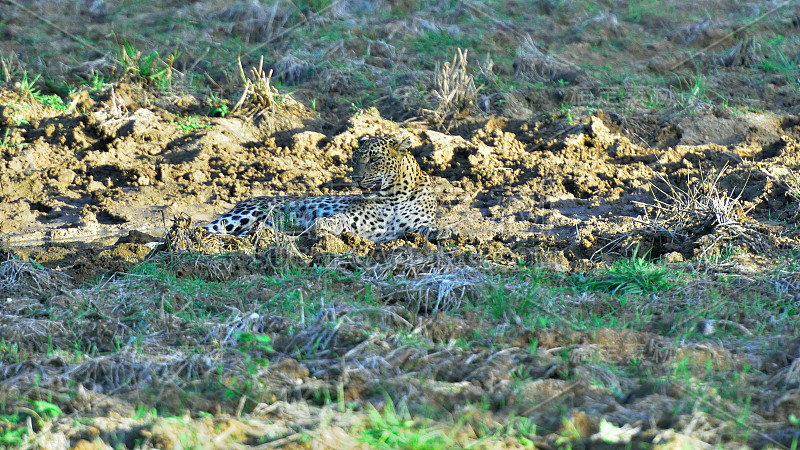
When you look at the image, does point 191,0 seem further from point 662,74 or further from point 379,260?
point 379,260

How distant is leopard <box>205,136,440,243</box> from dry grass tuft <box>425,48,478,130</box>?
69.6 inches

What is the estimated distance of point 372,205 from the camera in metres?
8.48

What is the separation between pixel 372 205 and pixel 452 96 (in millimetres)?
2427

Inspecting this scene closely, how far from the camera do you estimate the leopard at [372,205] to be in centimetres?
823

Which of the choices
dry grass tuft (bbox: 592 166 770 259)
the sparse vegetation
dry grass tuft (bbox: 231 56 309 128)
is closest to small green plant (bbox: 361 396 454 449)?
the sparse vegetation

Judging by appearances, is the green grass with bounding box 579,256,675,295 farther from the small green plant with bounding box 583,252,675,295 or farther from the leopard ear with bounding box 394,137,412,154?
the leopard ear with bounding box 394,137,412,154

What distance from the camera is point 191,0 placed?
14.3 meters

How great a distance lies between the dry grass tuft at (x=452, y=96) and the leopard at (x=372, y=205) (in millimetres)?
1767

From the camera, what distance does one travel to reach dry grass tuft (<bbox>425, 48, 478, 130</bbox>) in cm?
1026

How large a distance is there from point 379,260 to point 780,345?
2.88 metres

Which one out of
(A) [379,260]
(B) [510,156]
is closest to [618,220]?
(B) [510,156]

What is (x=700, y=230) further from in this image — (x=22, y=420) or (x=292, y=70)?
(x=292, y=70)

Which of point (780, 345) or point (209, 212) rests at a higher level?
point (780, 345)

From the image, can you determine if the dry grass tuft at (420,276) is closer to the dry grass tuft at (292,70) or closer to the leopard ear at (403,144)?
the leopard ear at (403,144)
